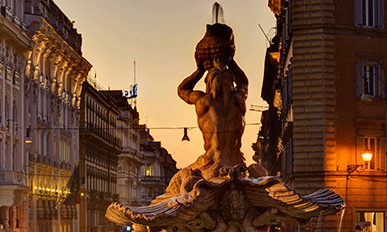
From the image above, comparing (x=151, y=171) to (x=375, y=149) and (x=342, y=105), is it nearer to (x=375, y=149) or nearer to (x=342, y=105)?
(x=375, y=149)

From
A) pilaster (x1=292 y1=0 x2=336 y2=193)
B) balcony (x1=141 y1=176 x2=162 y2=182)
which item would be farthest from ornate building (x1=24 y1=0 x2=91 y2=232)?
balcony (x1=141 y1=176 x2=162 y2=182)

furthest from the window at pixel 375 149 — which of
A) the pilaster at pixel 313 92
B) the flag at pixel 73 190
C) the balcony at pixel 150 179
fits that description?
the balcony at pixel 150 179

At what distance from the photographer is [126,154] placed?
438ft

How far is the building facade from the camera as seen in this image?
3925 cm

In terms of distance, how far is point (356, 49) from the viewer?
39.7 metres

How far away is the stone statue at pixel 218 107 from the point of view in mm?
10414

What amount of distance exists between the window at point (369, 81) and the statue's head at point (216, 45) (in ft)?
96.0

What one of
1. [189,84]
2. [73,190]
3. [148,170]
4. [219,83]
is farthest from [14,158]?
[148,170]

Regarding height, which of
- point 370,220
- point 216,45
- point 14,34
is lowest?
point 370,220

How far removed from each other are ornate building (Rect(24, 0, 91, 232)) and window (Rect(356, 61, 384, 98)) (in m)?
27.7

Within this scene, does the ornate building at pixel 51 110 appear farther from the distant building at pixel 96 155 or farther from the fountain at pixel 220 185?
the fountain at pixel 220 185

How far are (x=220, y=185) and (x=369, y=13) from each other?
103 ft

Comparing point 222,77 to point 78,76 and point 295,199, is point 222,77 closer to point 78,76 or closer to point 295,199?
point 295,199

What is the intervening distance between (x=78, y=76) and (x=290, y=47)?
Answer: 44765mm
